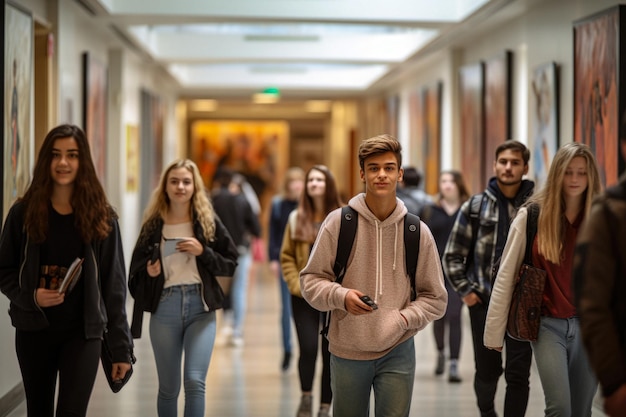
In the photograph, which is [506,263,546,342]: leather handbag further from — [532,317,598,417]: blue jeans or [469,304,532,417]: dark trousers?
[469,304,532,417]: dark trousers

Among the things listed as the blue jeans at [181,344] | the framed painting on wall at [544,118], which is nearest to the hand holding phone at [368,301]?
the blue jeans at [181,344]

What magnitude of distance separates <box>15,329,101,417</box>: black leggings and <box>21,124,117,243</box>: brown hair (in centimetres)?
47

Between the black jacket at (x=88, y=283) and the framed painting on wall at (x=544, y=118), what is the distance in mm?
5372

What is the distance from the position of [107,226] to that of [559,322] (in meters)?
2.31

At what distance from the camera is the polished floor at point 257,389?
762 centimetres

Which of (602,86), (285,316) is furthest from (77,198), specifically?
(285,316)

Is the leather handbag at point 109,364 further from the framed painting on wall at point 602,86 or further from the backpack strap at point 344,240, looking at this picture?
the framed painting on wall at point 602,86

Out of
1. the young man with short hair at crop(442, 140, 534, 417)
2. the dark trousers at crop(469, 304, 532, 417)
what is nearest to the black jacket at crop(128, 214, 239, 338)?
the young man with short hair at crop(442, 140, 534, 417)

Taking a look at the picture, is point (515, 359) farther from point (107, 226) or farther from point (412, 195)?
point (412, 195)

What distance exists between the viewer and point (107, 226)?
16.0ft

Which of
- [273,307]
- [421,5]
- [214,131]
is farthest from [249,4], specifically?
[214,131]

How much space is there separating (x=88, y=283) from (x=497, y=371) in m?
2.70

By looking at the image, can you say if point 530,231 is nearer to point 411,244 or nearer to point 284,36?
point 411,244

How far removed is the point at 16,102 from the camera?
7.70 metres
